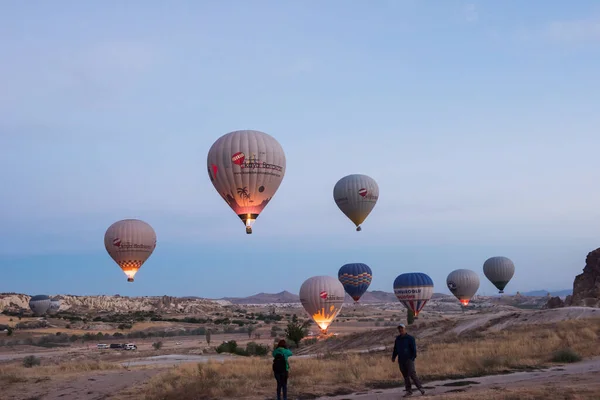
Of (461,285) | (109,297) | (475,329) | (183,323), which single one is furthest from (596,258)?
(109,297)

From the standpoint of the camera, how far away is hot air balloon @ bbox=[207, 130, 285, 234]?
36.2 m

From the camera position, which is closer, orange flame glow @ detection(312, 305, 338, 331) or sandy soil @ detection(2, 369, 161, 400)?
sandy soil @ detection(2, 369, 161, 400)

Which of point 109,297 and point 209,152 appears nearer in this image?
point 209,152

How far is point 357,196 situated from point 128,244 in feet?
67.9

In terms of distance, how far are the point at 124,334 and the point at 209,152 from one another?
1867 inches

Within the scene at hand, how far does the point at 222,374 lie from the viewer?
72.3 ft

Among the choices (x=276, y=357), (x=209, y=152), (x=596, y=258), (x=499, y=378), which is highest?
(x=209, y=152)

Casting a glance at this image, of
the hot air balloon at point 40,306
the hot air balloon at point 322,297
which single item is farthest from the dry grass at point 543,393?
the hot air balloon at point 40,306

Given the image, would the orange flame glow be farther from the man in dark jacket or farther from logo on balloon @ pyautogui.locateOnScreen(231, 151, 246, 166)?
the man in dark jacket

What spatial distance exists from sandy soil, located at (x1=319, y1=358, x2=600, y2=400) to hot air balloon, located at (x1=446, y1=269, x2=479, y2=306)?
199 feet

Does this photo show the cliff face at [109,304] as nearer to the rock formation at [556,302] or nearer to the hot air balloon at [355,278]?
the hot air balloon at [355,278]

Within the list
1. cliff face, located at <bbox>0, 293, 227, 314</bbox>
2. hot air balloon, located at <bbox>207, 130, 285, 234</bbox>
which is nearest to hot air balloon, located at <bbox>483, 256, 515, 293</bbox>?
hot air balloon, located at <bbox>207, 130, 285, 234</bbox>

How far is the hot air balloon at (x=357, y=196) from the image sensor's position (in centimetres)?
5697

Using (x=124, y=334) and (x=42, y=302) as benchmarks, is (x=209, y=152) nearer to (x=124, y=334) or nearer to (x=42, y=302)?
(x=124, y=334)
